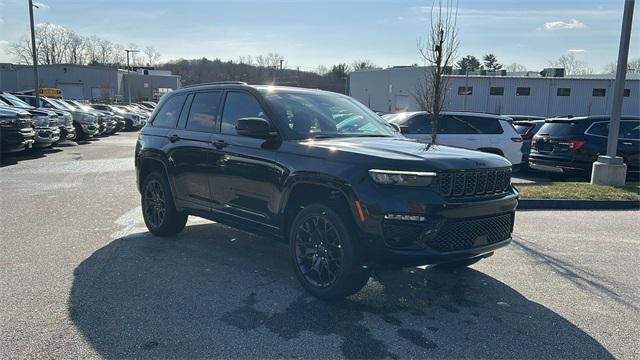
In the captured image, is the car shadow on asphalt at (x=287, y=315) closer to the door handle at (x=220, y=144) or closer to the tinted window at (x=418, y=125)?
the door handle at (x=220, y=144)

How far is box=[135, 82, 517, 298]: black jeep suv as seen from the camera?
3746 millimetres

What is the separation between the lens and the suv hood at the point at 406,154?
3809 millimetres

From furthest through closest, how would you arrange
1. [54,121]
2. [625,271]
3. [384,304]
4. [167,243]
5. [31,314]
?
[54,121] → [167,243] → [625,271] → [384,304] → [31,314]

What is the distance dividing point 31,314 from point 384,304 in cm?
283

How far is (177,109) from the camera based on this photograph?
6.10 meters

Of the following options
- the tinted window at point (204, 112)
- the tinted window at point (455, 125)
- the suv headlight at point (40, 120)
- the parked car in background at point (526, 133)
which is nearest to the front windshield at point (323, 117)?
the tinted window at point (204, 112)

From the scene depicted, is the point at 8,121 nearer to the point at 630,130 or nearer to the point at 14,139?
the point at 14,139

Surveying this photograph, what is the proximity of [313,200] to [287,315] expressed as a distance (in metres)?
1.03

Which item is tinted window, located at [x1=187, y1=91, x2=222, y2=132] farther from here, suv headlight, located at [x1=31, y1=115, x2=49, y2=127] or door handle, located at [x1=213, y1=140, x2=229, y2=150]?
suv headlight, located at [x1=31, y1=115, x2=49, y2=127]

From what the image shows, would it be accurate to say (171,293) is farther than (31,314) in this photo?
Yes

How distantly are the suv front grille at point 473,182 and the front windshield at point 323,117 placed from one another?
1358mm

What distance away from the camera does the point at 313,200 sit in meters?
4.35

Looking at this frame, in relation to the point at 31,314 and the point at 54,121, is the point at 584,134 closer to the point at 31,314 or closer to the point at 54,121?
the point at 31,314

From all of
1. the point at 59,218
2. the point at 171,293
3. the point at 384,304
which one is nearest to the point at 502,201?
the point at 384,304
